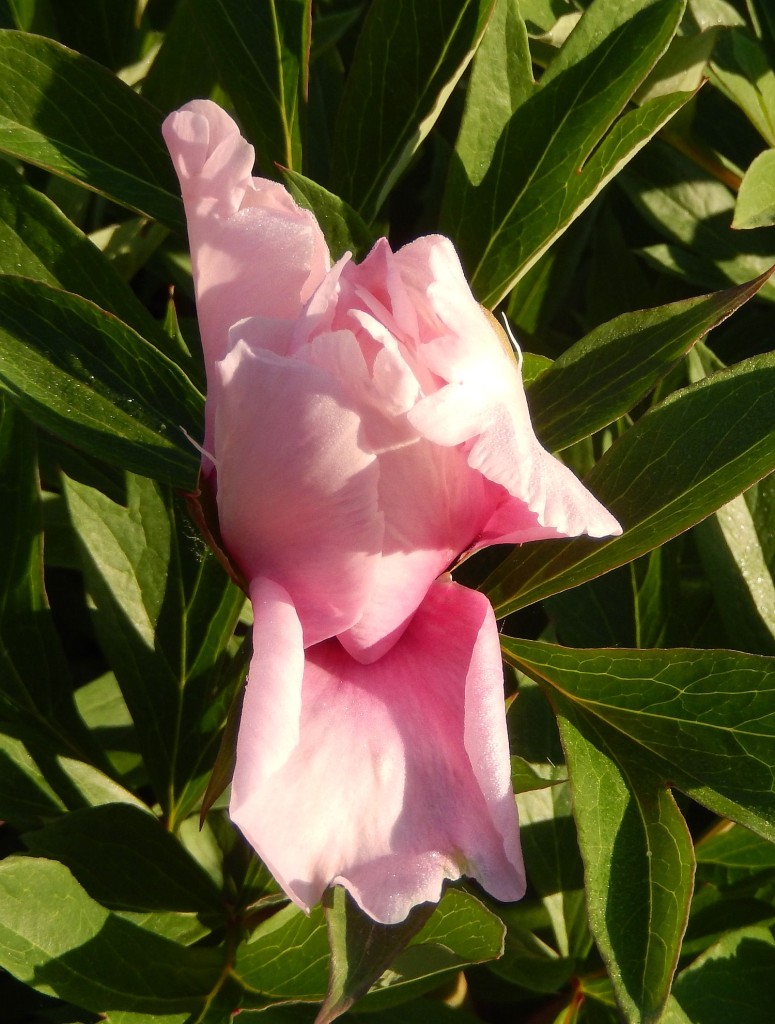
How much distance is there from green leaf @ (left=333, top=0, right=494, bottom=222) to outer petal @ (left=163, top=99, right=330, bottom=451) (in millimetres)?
289

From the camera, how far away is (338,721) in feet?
1.84

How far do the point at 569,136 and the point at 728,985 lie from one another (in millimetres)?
682

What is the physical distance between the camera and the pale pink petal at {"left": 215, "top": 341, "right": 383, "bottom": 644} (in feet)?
1.68

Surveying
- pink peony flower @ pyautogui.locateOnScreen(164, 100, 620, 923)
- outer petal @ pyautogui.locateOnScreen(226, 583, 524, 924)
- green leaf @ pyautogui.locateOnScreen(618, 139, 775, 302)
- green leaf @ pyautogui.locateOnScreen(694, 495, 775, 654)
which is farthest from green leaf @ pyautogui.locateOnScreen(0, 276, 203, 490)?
green leaf @ pyautogui.locateOnScreen(618, 139, 775, 302)

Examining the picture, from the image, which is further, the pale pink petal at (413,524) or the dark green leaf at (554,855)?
the dark green leaf at (554,855)

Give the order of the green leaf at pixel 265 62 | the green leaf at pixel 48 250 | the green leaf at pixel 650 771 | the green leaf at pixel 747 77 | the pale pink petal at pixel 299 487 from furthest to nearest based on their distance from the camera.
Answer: the green leaf at pixel 747 77
the green leaf at pixel 265 62
the green leaf at pixel 48 250
the green leaf at pixel 650 771
the pale pink petal at pixel 299 487

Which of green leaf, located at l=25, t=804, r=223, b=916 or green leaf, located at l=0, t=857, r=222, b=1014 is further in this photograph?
green leaf, located at l=25, t=804, r=223, b=916

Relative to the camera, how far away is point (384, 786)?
55cm

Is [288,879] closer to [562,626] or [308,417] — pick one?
[308,417]

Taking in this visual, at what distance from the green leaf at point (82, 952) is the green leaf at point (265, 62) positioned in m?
0.59

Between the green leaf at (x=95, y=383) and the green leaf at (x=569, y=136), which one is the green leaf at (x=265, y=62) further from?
the green leaf at (x=95, y=383)

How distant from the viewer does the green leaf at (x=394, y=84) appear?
821 mm

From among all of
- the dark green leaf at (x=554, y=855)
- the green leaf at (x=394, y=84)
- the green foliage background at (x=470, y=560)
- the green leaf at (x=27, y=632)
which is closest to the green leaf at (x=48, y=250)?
the green foliage background at (x=470, y=560)

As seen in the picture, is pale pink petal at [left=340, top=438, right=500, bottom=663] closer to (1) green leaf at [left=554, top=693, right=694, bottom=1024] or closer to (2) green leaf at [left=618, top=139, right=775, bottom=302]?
(1) green leaf at [left=554, top=693, right=694, bottom=1024]
